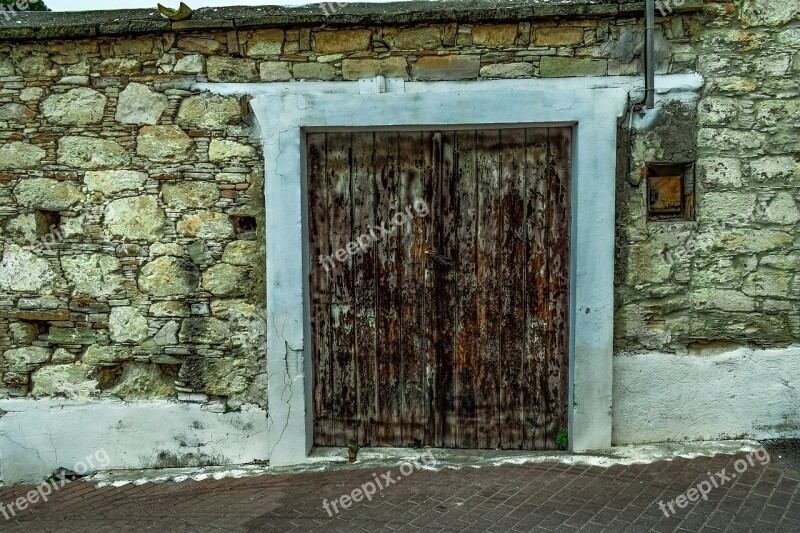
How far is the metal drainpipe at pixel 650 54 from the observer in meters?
3.56

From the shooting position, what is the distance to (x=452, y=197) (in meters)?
3.92

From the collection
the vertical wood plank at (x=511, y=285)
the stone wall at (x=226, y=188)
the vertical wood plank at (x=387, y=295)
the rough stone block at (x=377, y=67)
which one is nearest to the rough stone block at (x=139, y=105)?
the stone wall at (x=226, y=188)

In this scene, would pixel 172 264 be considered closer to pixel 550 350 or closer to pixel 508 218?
pixel 508 218

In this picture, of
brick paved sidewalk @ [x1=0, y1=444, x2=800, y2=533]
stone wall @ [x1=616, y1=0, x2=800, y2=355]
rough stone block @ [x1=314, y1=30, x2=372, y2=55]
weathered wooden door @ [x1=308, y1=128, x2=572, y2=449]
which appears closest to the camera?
brick paved sidewalk @ [x1=0, y1=444, x2=800, y2=533]

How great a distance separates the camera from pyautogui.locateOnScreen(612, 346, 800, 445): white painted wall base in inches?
150

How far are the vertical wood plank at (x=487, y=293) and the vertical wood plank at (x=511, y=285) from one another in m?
0.03

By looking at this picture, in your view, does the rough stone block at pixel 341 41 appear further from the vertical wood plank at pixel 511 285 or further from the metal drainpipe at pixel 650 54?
the metal drainpipe at pixel 650 54

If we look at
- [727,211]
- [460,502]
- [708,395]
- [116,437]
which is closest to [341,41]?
[727,211]

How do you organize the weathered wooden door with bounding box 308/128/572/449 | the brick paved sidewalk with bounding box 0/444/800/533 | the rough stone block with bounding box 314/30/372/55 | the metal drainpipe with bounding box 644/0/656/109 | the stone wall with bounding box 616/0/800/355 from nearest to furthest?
the brick paved sidewalk with bounding box 0/444/800/533
the metal drainpipe with bounding box 644/0/656/109
the stone wall with bounding box 616/0/800/355
the rough stone block with bounding box 314/30/372/55
the weathered wooden door with bounding box 308/128/572/449

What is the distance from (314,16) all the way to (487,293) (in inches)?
81.6

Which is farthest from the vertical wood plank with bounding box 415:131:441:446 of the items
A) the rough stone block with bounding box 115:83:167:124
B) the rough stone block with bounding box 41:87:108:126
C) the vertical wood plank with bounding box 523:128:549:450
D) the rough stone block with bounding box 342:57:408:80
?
the rough stone block with bounding box 41:87:108:126

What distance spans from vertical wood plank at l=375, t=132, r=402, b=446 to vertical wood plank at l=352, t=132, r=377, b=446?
0.04 metres

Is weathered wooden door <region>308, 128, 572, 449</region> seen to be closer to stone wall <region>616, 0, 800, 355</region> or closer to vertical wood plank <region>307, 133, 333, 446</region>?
vertical wood plank <region>307, 133, 333, 446</region>

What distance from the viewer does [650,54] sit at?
3.60 m
